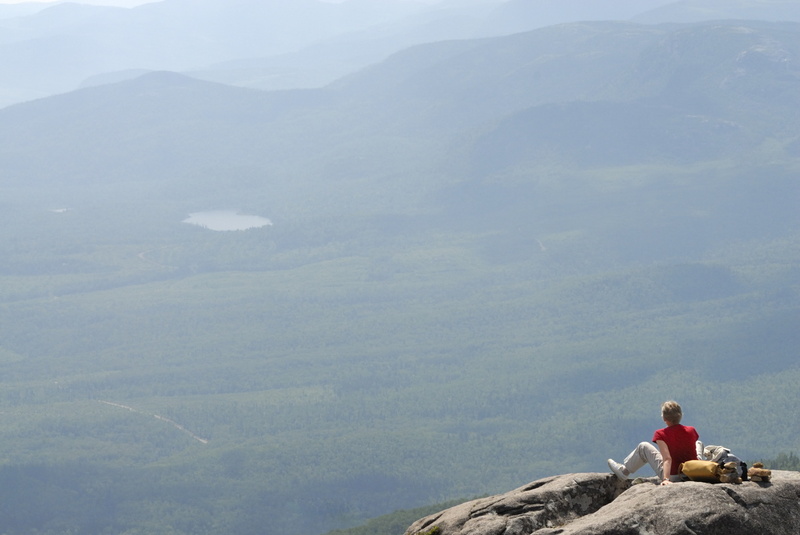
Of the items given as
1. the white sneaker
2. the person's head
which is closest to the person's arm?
the person's head

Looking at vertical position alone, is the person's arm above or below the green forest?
above

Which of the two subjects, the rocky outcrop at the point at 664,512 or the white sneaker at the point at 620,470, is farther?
the white sneaker at the point at 620,470

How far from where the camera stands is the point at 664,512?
17.1m

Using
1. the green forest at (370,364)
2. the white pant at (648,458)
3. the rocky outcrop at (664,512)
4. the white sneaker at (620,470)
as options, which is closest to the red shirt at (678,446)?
the white pant at (648,458)

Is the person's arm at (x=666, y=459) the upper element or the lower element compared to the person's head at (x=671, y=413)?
lower

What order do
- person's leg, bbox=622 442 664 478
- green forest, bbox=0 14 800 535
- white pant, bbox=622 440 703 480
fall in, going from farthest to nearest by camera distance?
green forest, bbox=0 14 800 535, person's leg, bbox=622 442 664 478, white pant, bbox=622 440 703 480

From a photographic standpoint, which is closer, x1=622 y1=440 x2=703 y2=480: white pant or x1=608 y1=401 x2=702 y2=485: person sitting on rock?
x1=608 y1=401 x2=702 y2=485: person sitting on rock

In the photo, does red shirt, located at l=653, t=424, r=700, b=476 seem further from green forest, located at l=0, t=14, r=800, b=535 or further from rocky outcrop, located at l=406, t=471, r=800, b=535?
green forest, located at l=0, t=14, r=800, b=535

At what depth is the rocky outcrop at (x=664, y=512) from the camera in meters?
17.0

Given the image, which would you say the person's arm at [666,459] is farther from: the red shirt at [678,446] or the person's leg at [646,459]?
the person's leg at [646,459]

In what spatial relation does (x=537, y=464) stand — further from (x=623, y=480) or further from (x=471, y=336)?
(x=623, y=480)

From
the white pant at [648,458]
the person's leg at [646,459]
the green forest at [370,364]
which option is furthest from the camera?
the green forest at [370,364]

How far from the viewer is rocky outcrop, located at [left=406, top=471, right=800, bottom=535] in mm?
16953

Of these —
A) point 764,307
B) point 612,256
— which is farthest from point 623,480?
point 612,256
